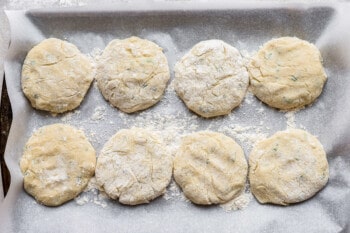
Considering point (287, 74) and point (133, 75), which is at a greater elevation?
point (287, 74)

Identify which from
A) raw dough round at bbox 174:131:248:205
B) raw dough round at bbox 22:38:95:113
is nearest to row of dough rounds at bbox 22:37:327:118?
raw dough round at bbox 22:38:95:113

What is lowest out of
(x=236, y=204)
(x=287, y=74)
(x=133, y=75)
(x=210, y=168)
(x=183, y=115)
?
(x=236, y=204)

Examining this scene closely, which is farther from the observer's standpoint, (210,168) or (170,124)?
(170,124)

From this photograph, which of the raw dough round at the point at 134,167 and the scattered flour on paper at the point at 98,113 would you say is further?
the scattered flour on paper at the point at 98,113

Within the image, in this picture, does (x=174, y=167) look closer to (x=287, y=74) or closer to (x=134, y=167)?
(x=134, y=167)

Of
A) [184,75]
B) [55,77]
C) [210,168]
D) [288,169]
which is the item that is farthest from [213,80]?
[55,77]

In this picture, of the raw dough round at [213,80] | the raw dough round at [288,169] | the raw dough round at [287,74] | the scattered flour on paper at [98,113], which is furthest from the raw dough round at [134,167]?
the raw dough round at [287,74]

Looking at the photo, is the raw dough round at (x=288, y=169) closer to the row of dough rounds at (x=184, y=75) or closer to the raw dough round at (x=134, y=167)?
the row of dough rounds at (x=184, y=75)
